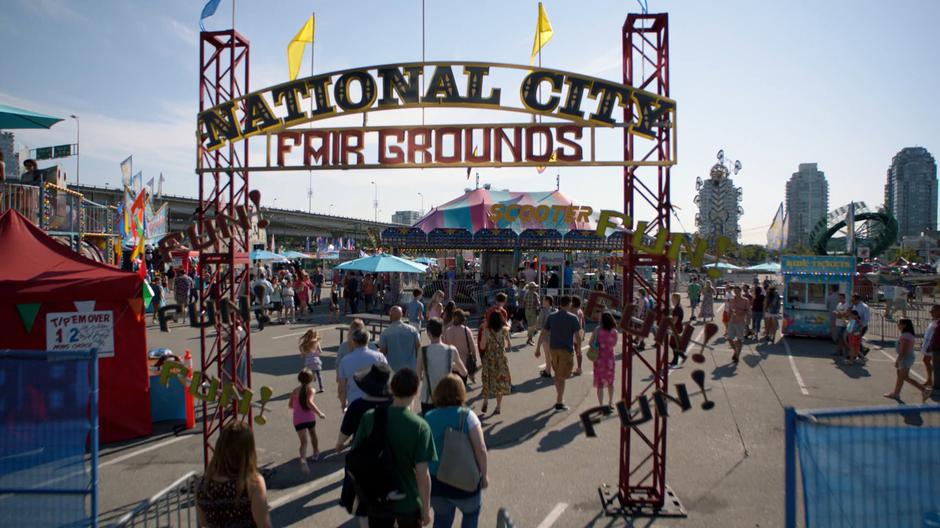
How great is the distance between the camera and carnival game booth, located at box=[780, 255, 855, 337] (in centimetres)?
1573

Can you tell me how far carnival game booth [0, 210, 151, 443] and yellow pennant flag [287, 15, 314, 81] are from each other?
3.45 meters

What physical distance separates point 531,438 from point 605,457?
106 cm

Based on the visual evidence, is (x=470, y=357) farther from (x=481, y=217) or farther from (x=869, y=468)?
(x=481, y=217)

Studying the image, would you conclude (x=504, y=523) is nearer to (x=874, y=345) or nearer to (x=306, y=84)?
(x=306, y=84)

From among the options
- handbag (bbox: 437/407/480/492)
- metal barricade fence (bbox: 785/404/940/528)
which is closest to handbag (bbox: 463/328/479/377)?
handbag (bbox: 437/407/480/492)

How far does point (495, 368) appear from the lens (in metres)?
8.44

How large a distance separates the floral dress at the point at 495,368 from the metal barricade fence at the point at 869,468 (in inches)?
212

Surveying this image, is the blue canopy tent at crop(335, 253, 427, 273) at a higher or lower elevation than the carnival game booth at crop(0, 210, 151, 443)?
higher

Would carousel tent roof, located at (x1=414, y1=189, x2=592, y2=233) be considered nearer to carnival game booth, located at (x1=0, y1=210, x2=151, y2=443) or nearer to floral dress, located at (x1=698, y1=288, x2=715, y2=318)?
floral dress, located at (x1=698, y1=288, x2=715, y2=318)

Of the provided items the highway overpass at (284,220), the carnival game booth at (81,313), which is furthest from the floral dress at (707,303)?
the highway overpass at (284,220)

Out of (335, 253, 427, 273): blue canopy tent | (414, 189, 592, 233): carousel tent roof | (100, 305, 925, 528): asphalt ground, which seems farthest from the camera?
(414, 189, 592, 233): carousel tent roof

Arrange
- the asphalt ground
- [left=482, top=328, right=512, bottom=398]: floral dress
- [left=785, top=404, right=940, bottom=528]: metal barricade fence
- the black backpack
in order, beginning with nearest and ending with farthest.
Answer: [left=785, top=404, right=940, bottom=528]: metal barricade fence
the black backpack
the asphalt ground
[left=482, top=328, right=512, bottom=398]: floral dress

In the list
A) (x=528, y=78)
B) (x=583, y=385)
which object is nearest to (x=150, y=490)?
(x=528, y=78)

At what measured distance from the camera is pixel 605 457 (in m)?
6.86
